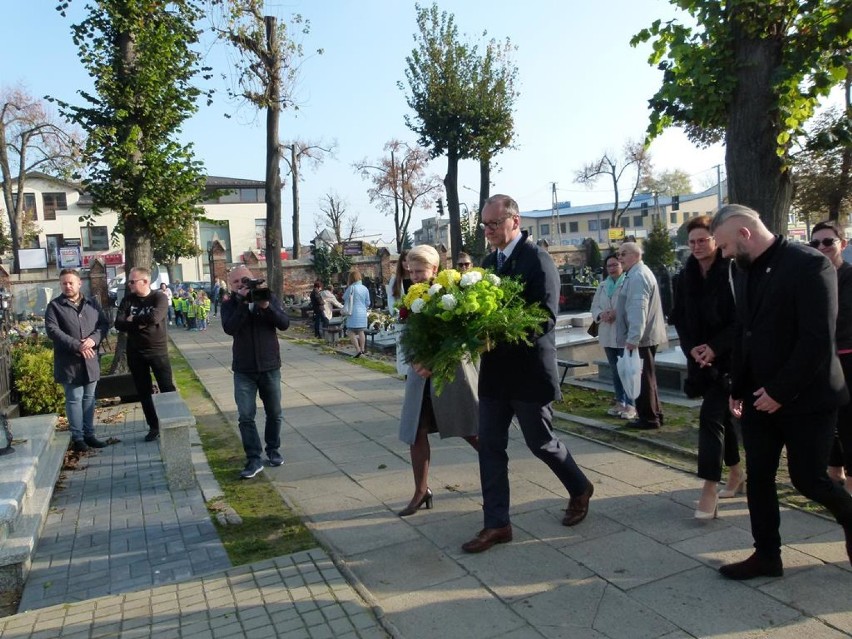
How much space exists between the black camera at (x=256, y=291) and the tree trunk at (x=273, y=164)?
41.8 feet

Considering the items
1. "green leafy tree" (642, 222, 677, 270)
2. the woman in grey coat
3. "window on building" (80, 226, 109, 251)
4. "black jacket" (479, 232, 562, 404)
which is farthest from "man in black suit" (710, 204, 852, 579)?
"window on building" (80, 226, 109, 251)

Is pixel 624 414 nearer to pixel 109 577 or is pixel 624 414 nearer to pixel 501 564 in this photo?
pixel 501 564

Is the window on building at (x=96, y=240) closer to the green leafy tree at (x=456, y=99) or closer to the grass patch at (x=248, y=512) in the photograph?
the green leafy tree at (x=456, y=99)

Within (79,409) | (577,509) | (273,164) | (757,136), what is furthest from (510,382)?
(273,164)

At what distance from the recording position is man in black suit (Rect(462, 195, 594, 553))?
4.18m

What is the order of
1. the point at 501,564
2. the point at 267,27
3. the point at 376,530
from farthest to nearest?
the point at 267,27 → the point at 376,530 → the point at 501,564

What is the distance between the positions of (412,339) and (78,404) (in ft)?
16.6

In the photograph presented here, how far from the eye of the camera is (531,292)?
4176 mm

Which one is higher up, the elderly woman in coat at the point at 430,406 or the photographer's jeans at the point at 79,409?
the elderly woman in coat at the point at 430,406

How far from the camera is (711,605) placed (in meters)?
3.43

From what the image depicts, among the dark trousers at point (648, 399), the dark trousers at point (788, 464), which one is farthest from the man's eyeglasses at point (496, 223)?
the dark trousers at point (648, 399)

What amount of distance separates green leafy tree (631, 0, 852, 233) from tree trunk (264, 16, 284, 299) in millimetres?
13571

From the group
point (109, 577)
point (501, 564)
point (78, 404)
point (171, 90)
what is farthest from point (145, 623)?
point (171, 90)

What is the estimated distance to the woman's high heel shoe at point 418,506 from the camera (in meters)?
5.04
